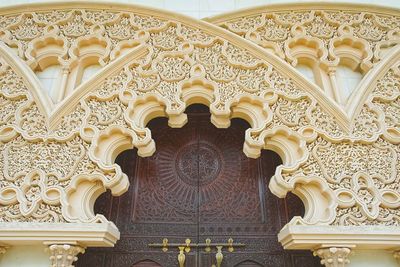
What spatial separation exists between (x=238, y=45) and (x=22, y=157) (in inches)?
70.4

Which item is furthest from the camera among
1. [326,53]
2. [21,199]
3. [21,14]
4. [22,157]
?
→ [21,14]

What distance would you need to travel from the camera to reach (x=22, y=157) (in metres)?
2.33

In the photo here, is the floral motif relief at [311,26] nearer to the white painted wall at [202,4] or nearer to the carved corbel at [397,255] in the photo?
the white painted wall at [202,4]

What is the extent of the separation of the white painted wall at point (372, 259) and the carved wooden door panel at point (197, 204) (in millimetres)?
330

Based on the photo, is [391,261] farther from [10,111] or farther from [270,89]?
[10,111]

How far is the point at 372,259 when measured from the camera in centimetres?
228

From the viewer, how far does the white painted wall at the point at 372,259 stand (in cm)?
227

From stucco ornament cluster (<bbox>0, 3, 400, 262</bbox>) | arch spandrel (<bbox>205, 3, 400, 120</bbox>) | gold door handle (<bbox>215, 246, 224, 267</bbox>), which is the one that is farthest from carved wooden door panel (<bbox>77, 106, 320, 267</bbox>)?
arch spandrel (<bbox>205, 3, 400, 120</bbox>)

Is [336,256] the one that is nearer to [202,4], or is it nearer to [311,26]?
[311,26]

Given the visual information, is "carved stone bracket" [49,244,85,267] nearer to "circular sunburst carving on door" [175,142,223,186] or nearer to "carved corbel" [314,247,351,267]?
"circular sunburst carving on door" [175,142,223,186]

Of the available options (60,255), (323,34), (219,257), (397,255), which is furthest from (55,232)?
(323,34)

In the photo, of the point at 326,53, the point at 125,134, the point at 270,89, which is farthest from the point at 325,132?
the point at 125,134

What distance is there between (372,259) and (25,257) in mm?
2274

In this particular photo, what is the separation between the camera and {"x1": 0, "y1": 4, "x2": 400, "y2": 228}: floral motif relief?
2.20 meters
